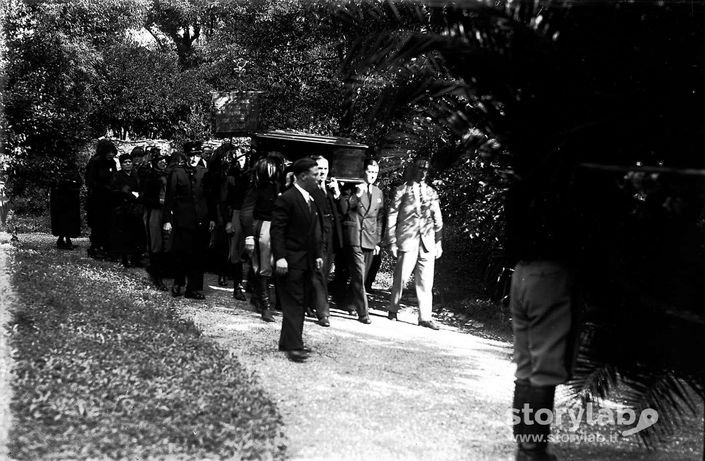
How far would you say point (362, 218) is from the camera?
993cm

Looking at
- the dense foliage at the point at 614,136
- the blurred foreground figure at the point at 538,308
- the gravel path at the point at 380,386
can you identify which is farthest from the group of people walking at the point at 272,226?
the dense foliage at the point at 614,136

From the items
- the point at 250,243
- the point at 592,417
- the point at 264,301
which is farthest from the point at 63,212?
the point at 592,417

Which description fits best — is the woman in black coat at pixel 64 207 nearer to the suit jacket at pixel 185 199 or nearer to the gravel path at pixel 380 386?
the suit jacket at pixel 185 199

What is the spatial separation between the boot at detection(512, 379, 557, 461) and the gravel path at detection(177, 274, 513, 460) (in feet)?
1.42

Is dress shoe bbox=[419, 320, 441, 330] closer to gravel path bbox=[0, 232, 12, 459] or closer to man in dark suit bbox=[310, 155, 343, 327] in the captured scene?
man in dark suit bbox=[310, 155, 343, 327]

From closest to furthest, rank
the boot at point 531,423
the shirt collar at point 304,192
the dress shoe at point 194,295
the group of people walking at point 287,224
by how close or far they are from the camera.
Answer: the boot at point 531,423 → the shirt collar at point 304,192 → the group of people walking at point 287,224 → the dress shoe at point 194,295

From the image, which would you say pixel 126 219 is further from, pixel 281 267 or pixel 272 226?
pixel 281 267

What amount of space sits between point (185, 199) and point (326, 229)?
2.15 meters

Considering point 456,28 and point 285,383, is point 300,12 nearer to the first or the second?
point 285,383

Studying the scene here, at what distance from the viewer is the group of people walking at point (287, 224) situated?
774 centimetres

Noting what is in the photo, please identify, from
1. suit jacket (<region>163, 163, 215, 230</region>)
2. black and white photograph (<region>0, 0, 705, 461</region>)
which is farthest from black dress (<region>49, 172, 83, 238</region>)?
suit jacket (<region>163, 163, 215, 230</region>)

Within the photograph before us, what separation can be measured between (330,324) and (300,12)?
4.88 m

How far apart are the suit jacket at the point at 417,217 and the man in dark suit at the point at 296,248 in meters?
2.19

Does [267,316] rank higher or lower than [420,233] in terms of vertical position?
lower
